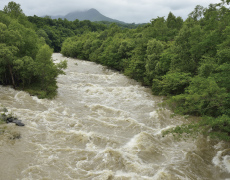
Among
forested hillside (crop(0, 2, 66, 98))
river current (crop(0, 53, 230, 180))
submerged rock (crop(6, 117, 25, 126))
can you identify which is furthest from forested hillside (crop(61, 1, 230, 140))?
forested hillside (crop(0, 2, 66, 98))

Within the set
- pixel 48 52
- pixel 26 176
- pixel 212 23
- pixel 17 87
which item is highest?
pixel 212 23

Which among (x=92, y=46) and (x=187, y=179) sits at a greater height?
(x=92, y=46)

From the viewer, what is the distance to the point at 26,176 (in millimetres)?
11352

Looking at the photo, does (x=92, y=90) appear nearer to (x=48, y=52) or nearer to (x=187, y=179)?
(x=48, y=52)

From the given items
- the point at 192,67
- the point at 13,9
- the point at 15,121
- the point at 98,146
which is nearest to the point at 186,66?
the point at 192,67

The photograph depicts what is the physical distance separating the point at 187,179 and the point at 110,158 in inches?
214

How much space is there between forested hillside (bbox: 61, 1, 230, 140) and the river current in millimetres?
2156

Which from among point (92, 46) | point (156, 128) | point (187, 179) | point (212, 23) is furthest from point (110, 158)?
point (92, 46)

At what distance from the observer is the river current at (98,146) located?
12.2 meters

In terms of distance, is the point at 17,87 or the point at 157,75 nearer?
the point at 17,87

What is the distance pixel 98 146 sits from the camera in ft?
50.2

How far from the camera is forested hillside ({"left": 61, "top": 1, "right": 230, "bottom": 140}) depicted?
13781 mm

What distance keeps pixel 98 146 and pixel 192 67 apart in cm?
1788

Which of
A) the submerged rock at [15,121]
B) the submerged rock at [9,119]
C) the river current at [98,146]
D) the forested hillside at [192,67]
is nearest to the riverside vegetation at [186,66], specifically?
the forested hillside at [192,67]
